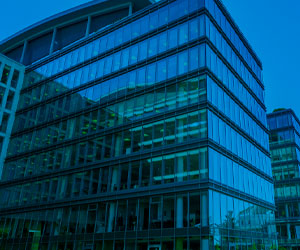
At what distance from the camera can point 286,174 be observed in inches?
2378

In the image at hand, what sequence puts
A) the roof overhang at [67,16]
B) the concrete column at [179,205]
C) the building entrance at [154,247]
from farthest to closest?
the roof overhang at [67,16], the building entrance at [154,247], the concrete column at [179,205]

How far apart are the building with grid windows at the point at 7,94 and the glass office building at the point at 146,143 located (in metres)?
1.45

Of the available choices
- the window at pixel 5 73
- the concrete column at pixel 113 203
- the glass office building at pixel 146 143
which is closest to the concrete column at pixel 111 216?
the concrete column at pixel 113 203

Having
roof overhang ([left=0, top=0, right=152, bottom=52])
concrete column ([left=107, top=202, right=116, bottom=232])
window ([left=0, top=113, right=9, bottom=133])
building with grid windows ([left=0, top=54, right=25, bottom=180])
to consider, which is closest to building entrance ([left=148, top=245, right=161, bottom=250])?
concrete column ([left=107, top=202, right=116, bottom=232])

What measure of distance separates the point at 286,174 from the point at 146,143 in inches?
1556

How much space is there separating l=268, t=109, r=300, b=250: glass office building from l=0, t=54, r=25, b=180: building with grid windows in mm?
45764

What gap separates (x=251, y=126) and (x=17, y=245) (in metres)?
29.6

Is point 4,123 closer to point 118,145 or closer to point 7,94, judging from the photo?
point 7,94

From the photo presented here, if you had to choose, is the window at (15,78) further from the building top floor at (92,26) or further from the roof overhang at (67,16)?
the roof overhang at (67,16)

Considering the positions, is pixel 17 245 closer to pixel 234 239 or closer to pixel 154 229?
pixel 154 229

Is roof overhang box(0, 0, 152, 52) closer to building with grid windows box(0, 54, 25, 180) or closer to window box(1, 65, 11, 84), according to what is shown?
building with grid windows box(0, 54, 25, 180)

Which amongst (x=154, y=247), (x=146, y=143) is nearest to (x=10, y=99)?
(x=146, y=143)

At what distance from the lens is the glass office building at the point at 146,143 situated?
2713 cm

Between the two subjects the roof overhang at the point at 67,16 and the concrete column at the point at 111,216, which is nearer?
the concrete column at the point at 111,216
